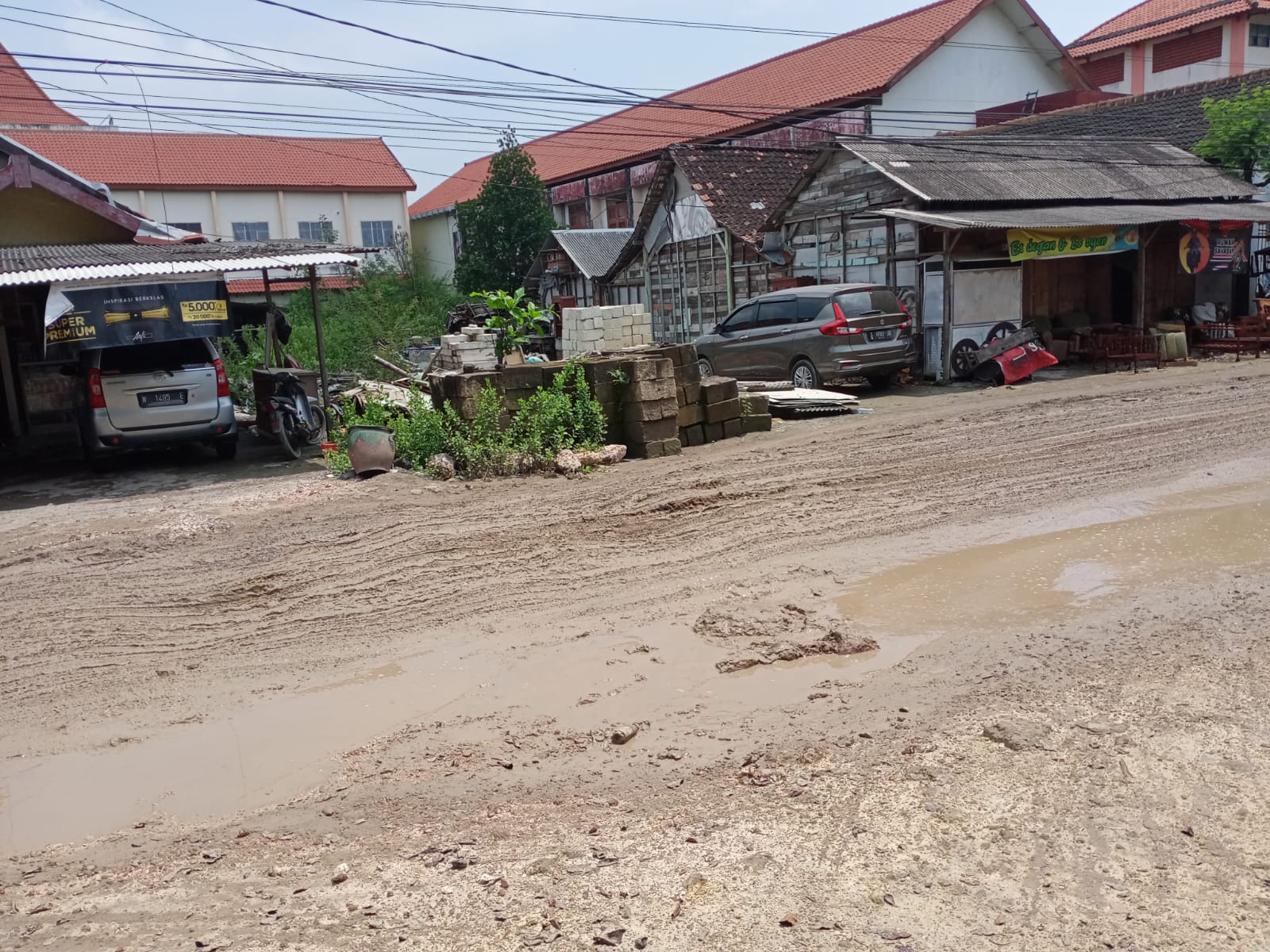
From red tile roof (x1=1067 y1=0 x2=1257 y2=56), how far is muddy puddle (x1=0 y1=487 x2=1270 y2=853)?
125 feet

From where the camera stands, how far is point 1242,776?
412 cm

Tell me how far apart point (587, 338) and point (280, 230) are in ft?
100

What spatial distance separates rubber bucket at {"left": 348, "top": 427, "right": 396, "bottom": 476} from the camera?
1088cm

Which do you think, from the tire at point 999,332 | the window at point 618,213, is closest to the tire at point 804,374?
the tire at point 999,332

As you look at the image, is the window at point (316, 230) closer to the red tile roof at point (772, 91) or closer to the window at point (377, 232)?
the window at point (377, 232)

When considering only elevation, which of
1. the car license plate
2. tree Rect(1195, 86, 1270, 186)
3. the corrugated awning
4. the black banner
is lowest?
the car license plate

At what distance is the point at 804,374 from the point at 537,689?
12119 millimetres

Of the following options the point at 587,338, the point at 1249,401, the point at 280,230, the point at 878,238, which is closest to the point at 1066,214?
the point at 878,238

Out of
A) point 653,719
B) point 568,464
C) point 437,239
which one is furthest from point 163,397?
point 437,239

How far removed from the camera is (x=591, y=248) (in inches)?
1315

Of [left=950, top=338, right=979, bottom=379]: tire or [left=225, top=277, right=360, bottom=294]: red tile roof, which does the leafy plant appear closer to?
[left=950, top=338, right=979, bottom=379]: tire

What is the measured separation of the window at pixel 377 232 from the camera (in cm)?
4428

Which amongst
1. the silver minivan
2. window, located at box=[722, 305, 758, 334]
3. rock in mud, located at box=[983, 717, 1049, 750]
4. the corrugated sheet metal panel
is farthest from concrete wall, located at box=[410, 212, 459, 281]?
rock in mud, located at box=[983, 717, 1049, 750]

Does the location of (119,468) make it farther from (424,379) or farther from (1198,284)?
(1198,284)
